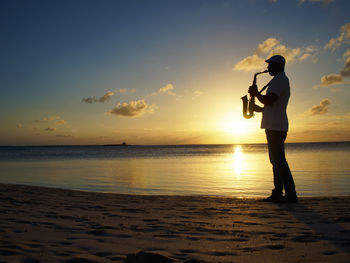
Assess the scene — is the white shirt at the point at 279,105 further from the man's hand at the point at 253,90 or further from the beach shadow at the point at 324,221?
the beach shadow at the point at 324,221

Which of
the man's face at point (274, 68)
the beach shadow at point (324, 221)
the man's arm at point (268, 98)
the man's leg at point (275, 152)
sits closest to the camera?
the beach shadow at point (324, 221)

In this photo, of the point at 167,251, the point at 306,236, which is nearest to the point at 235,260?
the point at 167,251

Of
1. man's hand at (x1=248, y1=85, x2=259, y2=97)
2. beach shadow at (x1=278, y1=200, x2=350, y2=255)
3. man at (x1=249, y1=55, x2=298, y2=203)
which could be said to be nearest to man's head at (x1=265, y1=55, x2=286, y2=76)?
man at (x1=249, y1=55, x2=298, y2=203)

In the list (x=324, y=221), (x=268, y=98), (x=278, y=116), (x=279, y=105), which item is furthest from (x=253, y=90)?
(x=324, y=221)

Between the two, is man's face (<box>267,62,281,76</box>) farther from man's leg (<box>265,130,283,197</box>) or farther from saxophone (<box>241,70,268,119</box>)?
man's leg (<box>265,130,283,197</box>)

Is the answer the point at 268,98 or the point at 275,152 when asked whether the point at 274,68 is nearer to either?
the point at 268,98

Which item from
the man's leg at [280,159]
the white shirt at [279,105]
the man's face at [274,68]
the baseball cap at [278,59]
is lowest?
the man's leg at [280,159]

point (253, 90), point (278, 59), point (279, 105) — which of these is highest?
point (278, 59)

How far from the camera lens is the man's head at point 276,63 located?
19.1 ft

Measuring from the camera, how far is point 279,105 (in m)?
5.73

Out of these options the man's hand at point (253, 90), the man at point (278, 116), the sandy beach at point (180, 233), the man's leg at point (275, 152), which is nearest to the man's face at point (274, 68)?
the man at point (278, 116)

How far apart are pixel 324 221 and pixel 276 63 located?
308 centimetres

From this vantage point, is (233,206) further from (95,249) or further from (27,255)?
(27,255)

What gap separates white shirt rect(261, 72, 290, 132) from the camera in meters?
5.70
